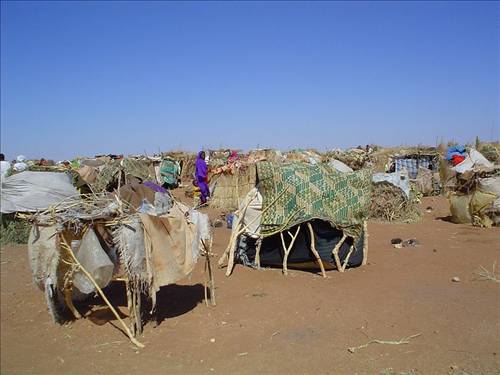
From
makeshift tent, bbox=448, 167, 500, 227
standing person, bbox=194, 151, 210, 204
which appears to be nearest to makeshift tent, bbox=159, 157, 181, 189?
standing person, bbox=194, 151, 210, 204

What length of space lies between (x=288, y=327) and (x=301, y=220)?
2281 millimetres

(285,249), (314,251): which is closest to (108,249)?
(285,249)

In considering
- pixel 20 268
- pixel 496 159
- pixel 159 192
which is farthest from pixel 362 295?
pixel 496 159

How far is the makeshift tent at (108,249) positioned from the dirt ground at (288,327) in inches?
15.3

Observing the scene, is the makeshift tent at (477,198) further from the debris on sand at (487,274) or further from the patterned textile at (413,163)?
the patterned textile at (413,163)

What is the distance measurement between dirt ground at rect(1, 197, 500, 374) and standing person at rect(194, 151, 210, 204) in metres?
8.46

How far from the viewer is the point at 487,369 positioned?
395cm

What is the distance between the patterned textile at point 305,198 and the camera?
7160 millimetres

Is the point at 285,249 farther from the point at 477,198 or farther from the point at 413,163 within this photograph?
the point at 413,163

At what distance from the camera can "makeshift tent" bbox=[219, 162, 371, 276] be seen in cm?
718

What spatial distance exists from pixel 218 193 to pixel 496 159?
37.3 ft

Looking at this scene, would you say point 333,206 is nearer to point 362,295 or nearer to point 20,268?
point 362,295

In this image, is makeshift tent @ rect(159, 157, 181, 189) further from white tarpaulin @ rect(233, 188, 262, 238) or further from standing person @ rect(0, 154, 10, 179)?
white tarpaulin @ rect(233, 188, 262, 238)

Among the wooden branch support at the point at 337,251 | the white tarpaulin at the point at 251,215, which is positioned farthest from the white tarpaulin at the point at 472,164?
the white tarpaulin at the point at 251,215
